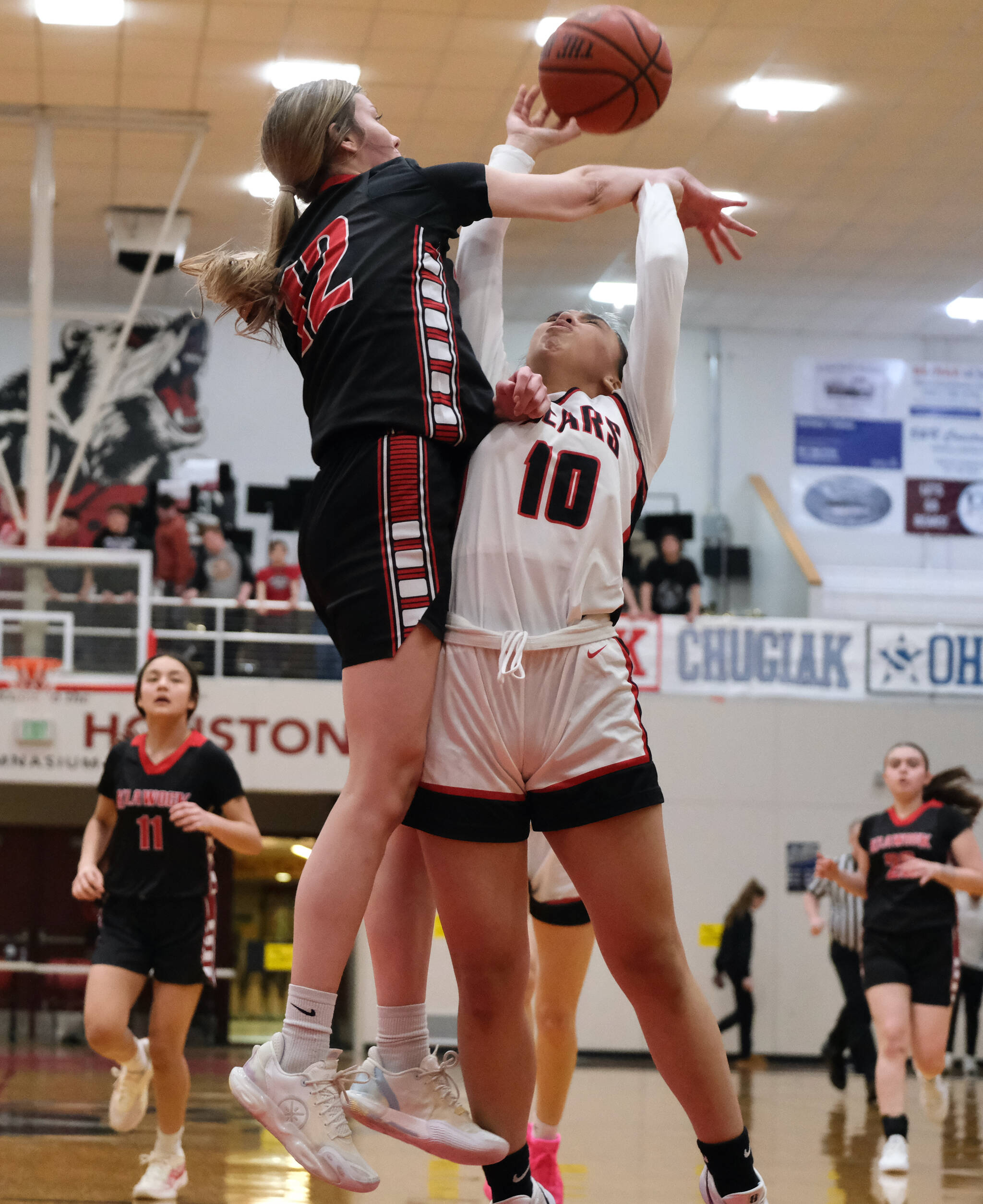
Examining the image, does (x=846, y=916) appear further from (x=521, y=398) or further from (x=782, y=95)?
(x=521, y=398)

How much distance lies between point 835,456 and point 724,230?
14.8 meters

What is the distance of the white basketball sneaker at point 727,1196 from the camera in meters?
2.91

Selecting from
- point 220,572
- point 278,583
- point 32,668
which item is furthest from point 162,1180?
point 220,572

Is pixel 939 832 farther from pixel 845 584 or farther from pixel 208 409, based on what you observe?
pixel 208 409

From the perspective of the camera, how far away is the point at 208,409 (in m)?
17.5

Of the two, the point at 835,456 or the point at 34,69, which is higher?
the point at 34,69

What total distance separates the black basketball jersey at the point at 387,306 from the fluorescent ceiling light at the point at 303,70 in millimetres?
9551

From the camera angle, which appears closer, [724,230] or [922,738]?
[724,230]

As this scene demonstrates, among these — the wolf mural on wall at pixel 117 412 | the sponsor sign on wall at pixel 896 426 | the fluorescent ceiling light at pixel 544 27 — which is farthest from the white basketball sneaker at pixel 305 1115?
the sponsor sign on wall at pixel 896 426

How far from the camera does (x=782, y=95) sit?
12.4 meters

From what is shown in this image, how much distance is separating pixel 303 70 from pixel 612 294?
5609 mm

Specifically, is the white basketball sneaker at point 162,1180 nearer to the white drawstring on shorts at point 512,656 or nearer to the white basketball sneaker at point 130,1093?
the white basketball sneaker at point 130,1093

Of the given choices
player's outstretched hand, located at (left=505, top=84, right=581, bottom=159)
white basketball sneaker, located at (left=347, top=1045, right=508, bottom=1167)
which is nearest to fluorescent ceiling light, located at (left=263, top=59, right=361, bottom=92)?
player's outstretched hand, located at (left=505, top=84, right=581, bottom=159)

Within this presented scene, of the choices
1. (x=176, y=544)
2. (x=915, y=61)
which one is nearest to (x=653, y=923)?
(x=915, y=61)
